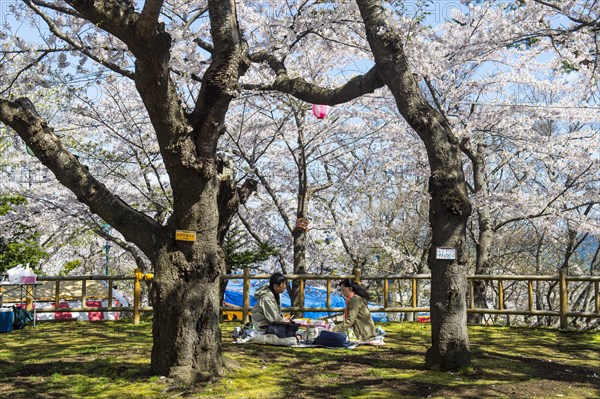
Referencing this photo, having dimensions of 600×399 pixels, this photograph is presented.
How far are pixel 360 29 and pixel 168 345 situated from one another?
21.4 feet

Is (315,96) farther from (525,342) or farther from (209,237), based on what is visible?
(525,342)

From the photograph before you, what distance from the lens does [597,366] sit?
799 cm

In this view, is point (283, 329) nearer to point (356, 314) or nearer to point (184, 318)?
point (356, 314)

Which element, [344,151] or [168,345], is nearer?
[168,345]

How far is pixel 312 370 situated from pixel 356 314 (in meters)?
2.04

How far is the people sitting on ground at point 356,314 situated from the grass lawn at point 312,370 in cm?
39

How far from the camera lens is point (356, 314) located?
9.22 meters

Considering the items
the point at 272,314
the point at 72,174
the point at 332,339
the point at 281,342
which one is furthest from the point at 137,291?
the point at 72,174

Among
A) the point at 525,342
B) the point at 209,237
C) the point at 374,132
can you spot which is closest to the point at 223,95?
the point at 209,237

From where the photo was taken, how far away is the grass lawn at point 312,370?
20.3 feet

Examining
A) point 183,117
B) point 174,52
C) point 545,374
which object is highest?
point 174,52

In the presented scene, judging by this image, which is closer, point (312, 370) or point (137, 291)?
point (312, 370)

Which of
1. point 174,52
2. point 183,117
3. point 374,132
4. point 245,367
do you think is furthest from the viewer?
point 374,132

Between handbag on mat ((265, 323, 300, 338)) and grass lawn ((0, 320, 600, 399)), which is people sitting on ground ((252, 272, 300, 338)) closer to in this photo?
handbag on mat ((265, 323, 300, 338))
